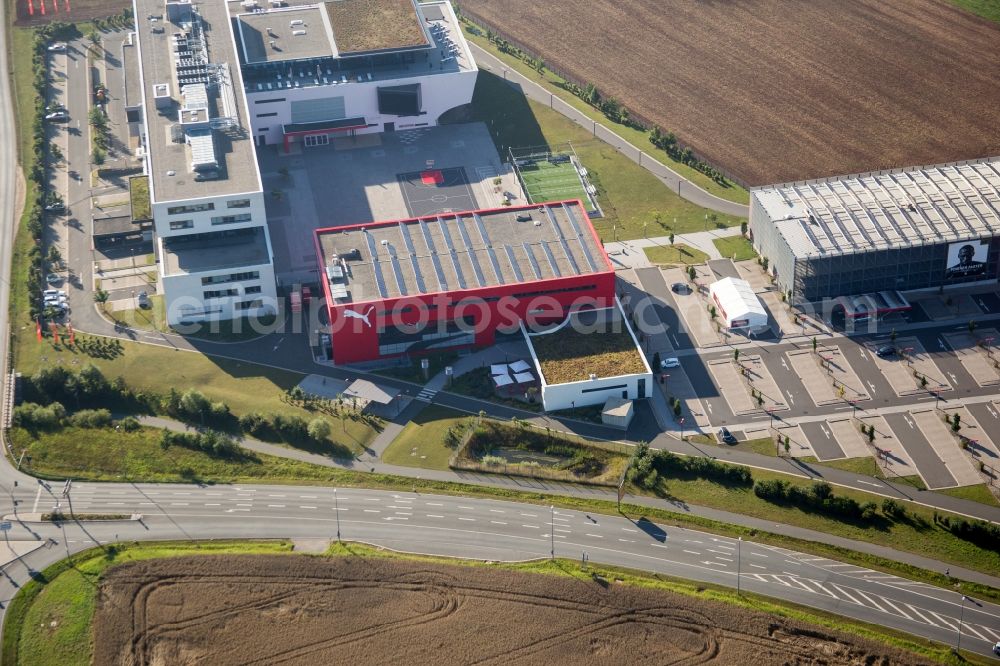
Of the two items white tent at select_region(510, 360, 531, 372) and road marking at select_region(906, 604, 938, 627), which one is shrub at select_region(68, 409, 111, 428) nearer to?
white tent at select_region(510, 360, 531, 372)

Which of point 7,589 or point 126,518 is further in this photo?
point 126,518

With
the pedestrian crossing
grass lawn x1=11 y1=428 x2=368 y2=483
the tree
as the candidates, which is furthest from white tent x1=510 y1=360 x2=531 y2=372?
the pedestrian crossing

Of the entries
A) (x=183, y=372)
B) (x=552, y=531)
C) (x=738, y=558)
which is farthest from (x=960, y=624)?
(x=183, y=372)

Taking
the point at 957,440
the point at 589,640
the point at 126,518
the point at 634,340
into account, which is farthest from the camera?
the point at 634,340

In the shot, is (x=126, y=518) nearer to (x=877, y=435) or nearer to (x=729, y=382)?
(x=729, y=382)

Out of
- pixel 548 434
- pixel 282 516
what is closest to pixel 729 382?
pixel 548 434
